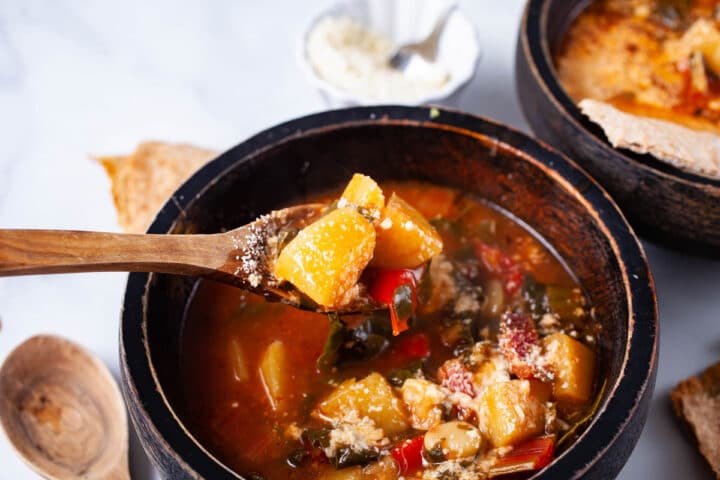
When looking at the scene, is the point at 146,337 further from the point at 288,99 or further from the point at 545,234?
the point at 288,99

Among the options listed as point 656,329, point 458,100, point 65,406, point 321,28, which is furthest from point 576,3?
point 65,406

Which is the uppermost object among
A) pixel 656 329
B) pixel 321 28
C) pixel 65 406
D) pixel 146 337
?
pixel 321 28

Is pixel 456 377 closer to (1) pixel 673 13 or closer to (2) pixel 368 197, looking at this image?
(2) pixel 368 197

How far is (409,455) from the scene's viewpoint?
A: 199 centimetres

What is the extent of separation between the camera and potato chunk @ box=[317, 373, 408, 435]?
2.05m

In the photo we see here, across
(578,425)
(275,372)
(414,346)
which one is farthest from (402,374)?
(578,425)

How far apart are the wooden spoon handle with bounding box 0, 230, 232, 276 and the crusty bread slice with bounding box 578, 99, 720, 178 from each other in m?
1.22

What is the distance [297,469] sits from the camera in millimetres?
2012

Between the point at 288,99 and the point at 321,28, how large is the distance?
34 cm

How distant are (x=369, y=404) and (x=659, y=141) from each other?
3.91 feet

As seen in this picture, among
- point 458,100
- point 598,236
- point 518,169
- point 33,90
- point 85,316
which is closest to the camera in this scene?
point 598,236

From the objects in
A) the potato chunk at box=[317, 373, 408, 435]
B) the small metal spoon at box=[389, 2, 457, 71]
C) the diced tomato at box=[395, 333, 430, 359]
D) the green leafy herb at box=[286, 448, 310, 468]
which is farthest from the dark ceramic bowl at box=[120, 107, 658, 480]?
the small metal spoon at box=[389, 2, 457, 71]

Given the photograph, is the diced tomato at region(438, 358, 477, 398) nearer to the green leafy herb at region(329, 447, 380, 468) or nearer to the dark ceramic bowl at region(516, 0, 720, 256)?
the green leafy herb at region(329, 447, 380, 468)

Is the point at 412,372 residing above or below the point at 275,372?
below
